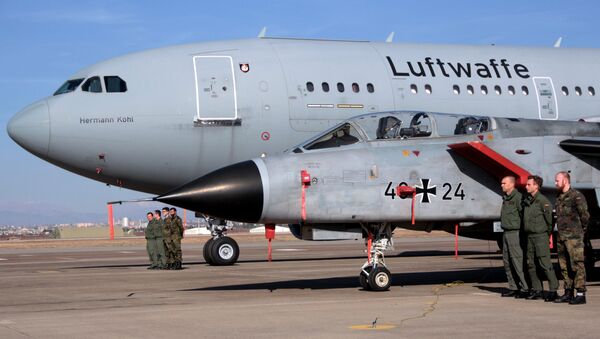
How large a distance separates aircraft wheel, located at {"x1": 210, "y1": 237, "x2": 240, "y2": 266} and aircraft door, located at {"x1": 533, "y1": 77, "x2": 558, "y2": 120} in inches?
334

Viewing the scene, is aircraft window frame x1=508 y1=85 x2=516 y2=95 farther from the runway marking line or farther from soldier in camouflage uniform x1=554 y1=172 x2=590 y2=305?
the runway marking line

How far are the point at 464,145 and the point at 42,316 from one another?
6.50 m

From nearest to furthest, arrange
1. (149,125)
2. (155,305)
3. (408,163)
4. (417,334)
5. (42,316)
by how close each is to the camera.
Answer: (417,334) < (42,316) < (155,305) < (408,163) < (149,125)

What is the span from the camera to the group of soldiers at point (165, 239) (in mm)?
22828

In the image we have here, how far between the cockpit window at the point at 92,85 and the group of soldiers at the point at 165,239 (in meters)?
3.65

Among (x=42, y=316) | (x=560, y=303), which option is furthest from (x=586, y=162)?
(x=42, y=316)

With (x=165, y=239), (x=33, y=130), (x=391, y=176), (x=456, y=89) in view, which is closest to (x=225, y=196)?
(x=391, y=176)

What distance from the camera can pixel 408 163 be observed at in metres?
14.2

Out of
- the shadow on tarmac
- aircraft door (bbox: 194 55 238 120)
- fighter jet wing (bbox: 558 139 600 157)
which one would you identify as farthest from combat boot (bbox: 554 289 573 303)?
aircraft door (bbox: 194 55 238 120)

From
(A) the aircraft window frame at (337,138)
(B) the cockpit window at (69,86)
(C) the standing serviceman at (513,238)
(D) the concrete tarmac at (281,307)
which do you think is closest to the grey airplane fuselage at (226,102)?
(B) the cockpit window at (69,86)

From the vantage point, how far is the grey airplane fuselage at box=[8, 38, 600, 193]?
21578mm

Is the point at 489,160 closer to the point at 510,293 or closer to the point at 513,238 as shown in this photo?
the point at 513,238

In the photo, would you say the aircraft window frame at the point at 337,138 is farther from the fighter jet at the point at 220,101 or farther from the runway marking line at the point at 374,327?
the fighter jet at the point at 220,101

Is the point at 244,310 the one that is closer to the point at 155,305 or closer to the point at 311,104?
the point at 155,305
